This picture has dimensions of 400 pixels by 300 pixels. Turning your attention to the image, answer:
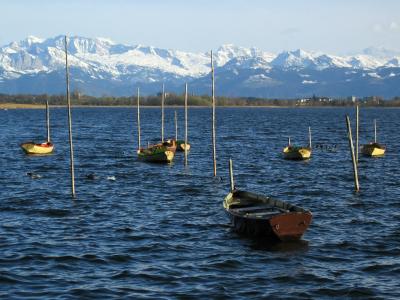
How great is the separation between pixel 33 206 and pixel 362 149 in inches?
2075

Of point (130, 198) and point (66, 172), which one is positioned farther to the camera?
point (66, 172)

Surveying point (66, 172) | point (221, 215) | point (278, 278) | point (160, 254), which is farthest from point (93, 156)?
point (278, 278)

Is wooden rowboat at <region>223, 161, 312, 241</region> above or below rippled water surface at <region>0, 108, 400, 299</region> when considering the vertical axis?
above

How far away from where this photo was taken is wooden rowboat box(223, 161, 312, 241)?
115ft

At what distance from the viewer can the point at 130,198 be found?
52250 mm

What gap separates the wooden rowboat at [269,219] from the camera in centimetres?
3516

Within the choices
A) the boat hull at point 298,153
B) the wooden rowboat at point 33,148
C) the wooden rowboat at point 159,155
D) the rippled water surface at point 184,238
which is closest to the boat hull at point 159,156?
the wooden rowboat at point 159,155

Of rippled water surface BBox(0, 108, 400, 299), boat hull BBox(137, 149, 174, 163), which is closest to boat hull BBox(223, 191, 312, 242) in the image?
rippled water surface BBox(0, 108, 400, 299)

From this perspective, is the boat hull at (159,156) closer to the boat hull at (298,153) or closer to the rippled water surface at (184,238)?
the rippled water surface at (184,238)

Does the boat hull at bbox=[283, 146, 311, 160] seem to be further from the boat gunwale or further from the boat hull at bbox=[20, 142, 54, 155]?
the boat gunwale

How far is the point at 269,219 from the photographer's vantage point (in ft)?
115

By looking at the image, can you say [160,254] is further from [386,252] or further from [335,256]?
[386,252]

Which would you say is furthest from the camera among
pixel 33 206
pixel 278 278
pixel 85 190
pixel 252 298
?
pixel 85 190

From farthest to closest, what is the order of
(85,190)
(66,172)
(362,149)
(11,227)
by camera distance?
1. (362,149)
2. (66,172)
3. (85,190)
4. (11,227)
